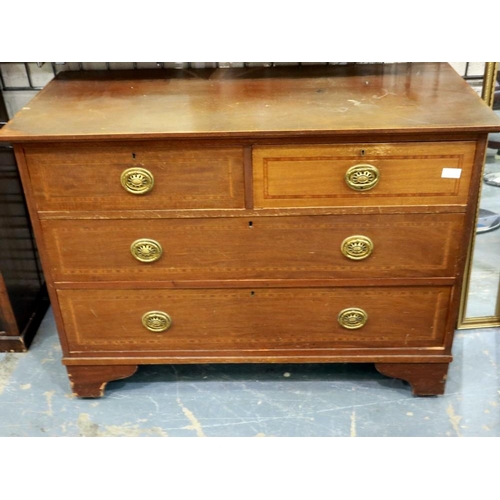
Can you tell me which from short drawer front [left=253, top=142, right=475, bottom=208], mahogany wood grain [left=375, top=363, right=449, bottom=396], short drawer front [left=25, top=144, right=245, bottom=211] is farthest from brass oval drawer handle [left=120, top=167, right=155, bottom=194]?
mahogany wood grain [left=375, top=363, right=449, bottom=396]

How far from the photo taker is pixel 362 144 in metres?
1.52

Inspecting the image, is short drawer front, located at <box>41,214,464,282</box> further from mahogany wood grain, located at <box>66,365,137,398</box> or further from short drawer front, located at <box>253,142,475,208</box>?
mahogany wood grain, located at <box>66,365,137,398</box>

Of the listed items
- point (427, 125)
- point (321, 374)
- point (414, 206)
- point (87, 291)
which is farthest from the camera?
point (321, 374)

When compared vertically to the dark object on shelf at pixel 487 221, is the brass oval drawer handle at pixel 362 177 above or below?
above

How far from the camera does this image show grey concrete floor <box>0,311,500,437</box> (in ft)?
6.13

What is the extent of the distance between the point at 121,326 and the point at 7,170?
69cm

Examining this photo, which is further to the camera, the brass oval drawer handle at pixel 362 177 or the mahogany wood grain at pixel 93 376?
the mahogany wood grain at pixel 93 376

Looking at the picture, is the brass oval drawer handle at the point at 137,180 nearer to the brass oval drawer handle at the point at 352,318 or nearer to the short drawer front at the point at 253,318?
the short drawer front at the point at 253,318

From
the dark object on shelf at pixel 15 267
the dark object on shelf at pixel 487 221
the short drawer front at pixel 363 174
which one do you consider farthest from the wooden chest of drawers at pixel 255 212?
the dark object on shelf at pixel 487 221

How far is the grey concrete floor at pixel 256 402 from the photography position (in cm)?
187

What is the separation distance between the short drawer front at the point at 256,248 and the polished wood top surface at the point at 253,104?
261 millimetres

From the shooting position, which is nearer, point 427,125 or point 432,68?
point 427,125

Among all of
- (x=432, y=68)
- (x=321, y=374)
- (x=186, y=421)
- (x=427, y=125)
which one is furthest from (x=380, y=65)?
(x=186, y=421)

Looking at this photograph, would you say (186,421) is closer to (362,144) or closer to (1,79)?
(362,144)
